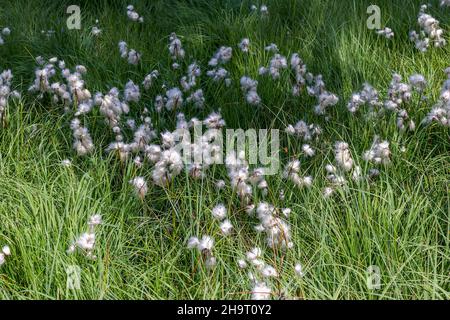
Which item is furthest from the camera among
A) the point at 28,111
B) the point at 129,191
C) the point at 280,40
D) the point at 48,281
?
the point at 280,40

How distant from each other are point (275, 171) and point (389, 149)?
568 millimetres

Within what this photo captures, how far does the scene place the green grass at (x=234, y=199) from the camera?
→ 236cm

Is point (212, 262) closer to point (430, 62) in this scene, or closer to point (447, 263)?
point (447, 263)

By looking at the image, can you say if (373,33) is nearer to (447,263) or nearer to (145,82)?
(145,82)

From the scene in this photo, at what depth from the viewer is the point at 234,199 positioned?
2926mm

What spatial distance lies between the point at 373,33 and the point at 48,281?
3082mm

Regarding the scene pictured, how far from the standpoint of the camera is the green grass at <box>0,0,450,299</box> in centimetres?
236

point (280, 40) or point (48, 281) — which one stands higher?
point (280, 40)

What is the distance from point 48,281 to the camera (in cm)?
235

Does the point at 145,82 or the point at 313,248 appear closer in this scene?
the point at 313,248

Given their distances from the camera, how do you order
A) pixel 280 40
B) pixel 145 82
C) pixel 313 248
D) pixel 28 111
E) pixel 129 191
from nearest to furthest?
pixel 313 248
pixel 129 191
pixel 28 111
pixel 145 82
pixel 280 40
